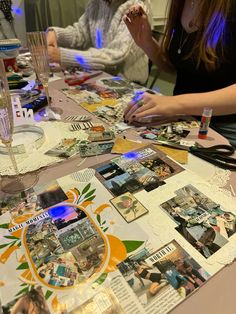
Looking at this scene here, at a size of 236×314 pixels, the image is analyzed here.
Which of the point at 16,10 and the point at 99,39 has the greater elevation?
the point at 16,10

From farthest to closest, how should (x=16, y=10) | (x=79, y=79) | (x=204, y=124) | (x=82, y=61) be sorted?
1. (x=16, y=10)
2. (x=82, y=61)
3. (x=79, y=79)
4. (x=204, y=124)

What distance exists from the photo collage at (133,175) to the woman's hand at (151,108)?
15 cm

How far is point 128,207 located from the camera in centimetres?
49

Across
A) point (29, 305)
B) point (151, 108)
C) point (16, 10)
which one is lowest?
point (29, 305)

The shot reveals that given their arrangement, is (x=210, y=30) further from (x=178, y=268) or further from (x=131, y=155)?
(x=178, y=268)

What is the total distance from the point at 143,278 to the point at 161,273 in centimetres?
3

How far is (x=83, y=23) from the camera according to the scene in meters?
1.77

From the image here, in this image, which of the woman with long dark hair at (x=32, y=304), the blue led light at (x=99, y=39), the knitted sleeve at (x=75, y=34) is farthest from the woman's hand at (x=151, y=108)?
the knitted sleeve at (x=75, y=34)

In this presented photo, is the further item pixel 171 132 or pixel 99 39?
pixel 99 39

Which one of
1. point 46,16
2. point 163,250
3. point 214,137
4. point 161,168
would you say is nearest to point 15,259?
point 163,250

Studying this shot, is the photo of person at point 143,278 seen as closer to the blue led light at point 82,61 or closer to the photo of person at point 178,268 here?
the photo of person at point 178,268

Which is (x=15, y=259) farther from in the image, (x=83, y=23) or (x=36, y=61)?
(x=83, y=23)

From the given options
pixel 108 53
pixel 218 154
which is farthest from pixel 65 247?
pixel 108 53

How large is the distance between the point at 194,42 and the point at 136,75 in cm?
65
